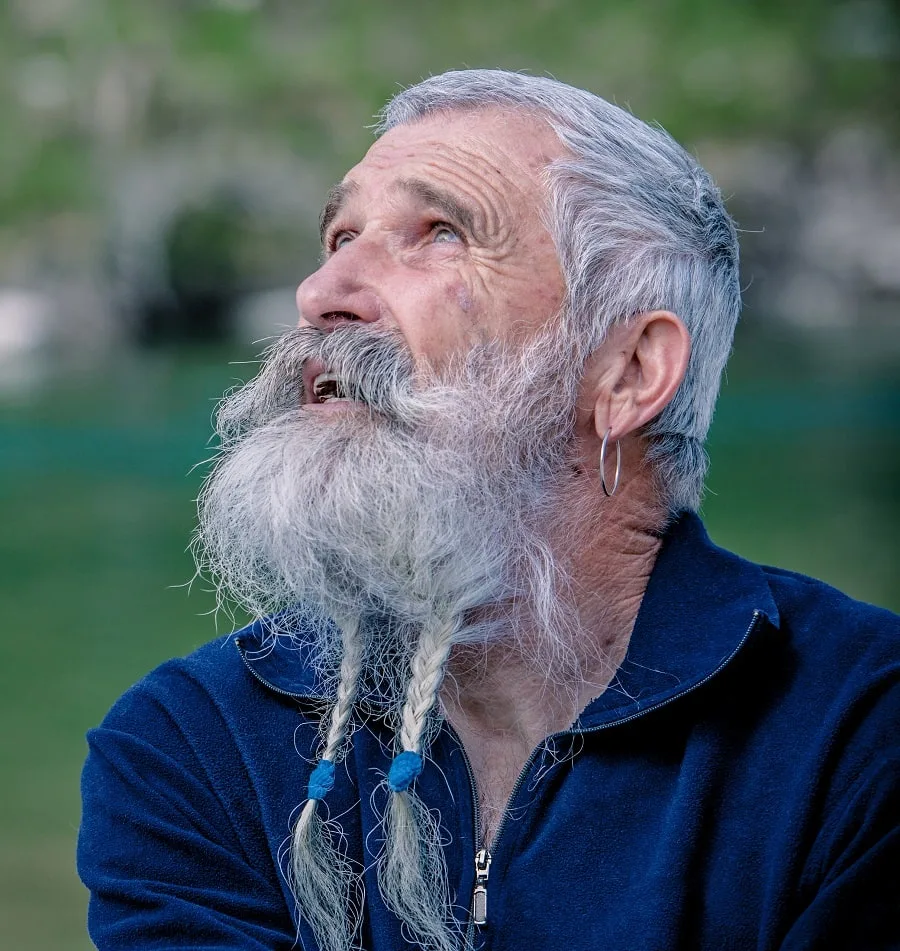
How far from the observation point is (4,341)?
7.33 meters

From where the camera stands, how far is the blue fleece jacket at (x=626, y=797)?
136 centimetres

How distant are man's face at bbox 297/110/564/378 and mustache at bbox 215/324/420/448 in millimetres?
29

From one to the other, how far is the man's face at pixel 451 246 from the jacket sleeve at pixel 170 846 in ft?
2.02

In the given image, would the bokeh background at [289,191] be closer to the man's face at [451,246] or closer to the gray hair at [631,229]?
the gray hair at [631,229]

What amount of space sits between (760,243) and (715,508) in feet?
6.02

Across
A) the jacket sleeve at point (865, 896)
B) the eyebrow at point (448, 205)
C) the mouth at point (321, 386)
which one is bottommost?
the jacket sleeve at point (865, 896)

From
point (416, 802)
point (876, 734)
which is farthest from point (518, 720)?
point (876, 734)

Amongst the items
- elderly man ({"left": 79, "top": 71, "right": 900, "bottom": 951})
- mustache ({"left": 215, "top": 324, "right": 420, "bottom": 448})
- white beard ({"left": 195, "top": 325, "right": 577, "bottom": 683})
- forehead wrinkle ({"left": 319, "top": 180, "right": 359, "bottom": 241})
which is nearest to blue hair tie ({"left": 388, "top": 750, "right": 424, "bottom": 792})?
elderly man ({"left": 79, "top": 71, "right": 900, "bottom": 951})

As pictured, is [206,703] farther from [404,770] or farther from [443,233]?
[443,233]

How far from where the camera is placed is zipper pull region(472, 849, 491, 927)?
1498mm

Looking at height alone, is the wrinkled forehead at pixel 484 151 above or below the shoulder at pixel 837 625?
above

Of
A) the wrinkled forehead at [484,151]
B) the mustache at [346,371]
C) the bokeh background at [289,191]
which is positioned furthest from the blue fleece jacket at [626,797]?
the bokeh background at [289,191]

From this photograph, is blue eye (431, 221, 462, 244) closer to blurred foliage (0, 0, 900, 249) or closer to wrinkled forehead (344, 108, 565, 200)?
wrinkled forehead (344, 108, 565, 200)

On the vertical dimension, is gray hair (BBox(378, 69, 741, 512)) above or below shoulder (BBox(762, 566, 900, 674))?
above
